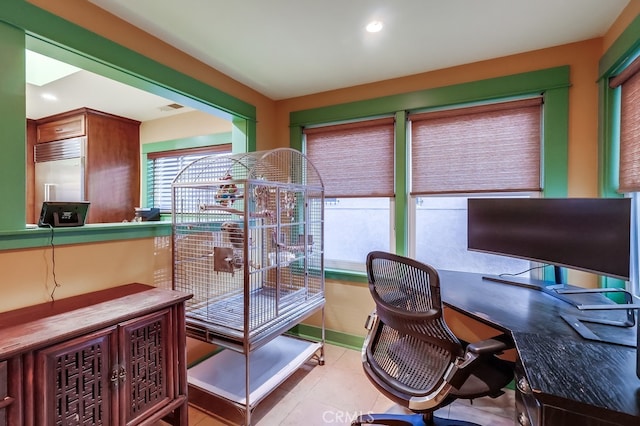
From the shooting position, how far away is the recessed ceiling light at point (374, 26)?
1.83 meters

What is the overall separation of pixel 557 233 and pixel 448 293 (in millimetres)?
735

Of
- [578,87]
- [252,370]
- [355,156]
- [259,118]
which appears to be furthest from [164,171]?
[578,87]

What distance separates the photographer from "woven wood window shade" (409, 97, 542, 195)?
2207 millimetres

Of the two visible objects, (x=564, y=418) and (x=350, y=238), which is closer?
(x=564, y=418)

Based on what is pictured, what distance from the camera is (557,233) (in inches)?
67.9

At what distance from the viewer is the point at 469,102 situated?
2348mm

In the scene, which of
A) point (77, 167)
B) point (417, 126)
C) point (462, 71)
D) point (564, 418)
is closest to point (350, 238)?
point (417, 126)

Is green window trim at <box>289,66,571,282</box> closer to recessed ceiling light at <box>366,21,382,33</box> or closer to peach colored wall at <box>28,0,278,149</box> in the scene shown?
peach colored wall at <box>28,0,278,149</box>

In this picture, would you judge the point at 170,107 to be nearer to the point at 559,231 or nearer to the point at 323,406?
the point at 323,406

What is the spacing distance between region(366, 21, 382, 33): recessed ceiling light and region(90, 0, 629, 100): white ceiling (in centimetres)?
5

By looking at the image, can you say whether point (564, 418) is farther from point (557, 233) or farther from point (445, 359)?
point (557, 233)

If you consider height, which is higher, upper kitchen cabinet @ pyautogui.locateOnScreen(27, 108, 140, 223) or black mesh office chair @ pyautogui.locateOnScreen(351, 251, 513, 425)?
upper kitchen cabinet @ pyautogui.locateOnScreen(27, 108, 140, 223)

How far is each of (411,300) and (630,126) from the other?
168 centimetres

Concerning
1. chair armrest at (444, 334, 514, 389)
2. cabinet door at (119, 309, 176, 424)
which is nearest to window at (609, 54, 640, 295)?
chair armrest at (444, 334, 514, 389)
